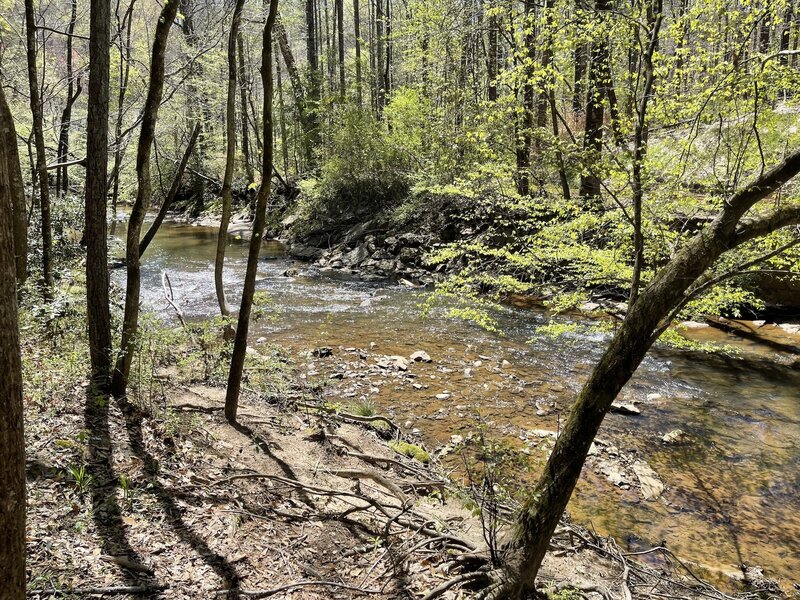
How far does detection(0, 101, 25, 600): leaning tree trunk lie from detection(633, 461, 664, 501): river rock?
6.24 m

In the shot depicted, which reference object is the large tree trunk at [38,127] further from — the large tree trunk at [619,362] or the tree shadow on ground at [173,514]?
the large tree trunk at [619,362]

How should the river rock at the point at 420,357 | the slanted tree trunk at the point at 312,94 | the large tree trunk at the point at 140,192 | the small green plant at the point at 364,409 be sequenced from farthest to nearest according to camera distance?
the slanted tree trunk at the point at 312,94 < the river rock at the point at 420,357 < the small green plant at the point at 364,409 < the large tree trunk at the point at 140,192

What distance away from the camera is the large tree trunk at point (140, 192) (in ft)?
16.0

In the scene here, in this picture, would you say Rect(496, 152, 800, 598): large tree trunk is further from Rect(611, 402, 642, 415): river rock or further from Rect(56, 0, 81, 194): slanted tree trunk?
Rect(56, 0, 81, 194): slanted tree trunk

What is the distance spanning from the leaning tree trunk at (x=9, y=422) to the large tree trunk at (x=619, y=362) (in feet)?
8.59

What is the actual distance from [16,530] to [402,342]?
8946 mm

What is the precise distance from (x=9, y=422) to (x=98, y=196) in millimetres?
4444

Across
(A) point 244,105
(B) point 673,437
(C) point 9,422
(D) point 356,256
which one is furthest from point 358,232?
(C) point 9,422

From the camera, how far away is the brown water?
5.48 m

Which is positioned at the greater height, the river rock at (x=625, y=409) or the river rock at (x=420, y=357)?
the river rock at (x=420, y=357)

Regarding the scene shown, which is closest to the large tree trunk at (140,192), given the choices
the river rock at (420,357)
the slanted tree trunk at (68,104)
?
the slanted tree trunk at (68,104)

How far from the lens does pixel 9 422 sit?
191 cm

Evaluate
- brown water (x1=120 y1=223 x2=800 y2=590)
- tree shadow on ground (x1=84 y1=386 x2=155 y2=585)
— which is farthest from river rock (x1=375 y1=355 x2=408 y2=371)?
tree shadow on ground (x1=84 y1=386 x2=155 y2=585)

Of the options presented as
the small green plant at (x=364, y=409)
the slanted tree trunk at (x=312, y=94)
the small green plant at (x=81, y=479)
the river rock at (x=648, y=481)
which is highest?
the slanted tree trunk at (x=312, y=94)
